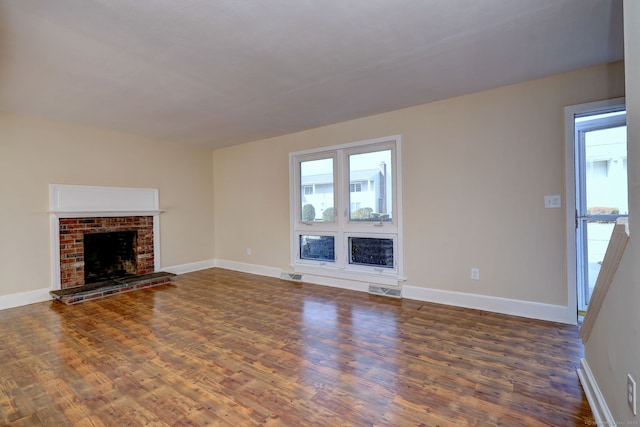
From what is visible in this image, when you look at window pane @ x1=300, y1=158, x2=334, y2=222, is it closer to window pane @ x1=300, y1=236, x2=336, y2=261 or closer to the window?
the window

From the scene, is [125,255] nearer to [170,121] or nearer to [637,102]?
[170,121]

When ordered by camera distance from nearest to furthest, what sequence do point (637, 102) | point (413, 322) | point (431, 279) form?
1. point (637, 102)
2. point (413, 322)
3. point (431, 279)

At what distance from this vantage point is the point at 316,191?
4.66 m

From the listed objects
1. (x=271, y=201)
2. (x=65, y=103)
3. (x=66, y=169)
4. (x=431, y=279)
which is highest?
(x=65, y=103)

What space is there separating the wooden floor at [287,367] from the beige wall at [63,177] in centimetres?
74

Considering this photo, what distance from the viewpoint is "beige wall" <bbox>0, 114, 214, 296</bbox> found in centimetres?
363

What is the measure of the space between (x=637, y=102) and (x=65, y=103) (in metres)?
4.61

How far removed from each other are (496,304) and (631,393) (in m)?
2.15

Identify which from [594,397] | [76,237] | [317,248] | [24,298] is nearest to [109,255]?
[76,237]

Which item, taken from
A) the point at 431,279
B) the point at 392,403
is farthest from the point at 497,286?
the point at 392,403

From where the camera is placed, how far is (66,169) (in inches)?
160

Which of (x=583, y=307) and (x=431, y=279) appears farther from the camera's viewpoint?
(x=431, y=279)

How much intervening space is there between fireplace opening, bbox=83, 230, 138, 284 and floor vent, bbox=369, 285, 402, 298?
3741 mm

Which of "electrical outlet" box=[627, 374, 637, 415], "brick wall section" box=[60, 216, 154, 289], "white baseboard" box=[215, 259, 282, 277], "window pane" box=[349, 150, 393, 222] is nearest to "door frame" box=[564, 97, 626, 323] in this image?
"window pane" box=[349, 150, 393, 222]
